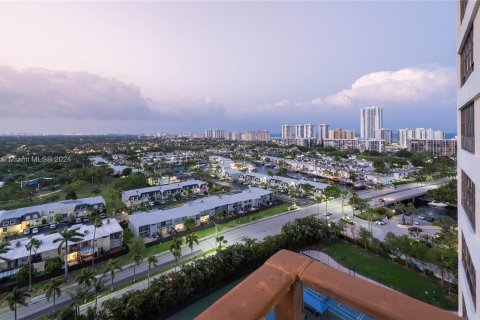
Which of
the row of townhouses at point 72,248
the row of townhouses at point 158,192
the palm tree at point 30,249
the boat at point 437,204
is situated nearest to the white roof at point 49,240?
the row of townhouses at point 72,248

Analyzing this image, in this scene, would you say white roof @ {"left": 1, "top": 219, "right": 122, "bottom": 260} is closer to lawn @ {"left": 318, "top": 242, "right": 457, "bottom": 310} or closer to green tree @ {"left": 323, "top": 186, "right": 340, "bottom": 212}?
lawn @ {"left": 318, "top": 242, "right": 457, "bottom": 310}

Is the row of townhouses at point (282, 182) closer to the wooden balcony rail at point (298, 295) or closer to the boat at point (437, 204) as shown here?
the boat at point (437, 204)

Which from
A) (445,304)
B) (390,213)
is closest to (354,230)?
(390,213)

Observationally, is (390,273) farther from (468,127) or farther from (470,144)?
(470,144)

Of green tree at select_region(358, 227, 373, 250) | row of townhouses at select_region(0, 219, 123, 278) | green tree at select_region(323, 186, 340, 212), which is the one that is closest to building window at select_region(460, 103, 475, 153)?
green tree at select_region(358, 227, 373, 250)

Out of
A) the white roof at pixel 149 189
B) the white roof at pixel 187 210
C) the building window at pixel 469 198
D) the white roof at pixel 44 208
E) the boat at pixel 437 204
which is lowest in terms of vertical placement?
the boat at pixel 437 204

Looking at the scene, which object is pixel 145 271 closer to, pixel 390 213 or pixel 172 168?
pixel 390 213
